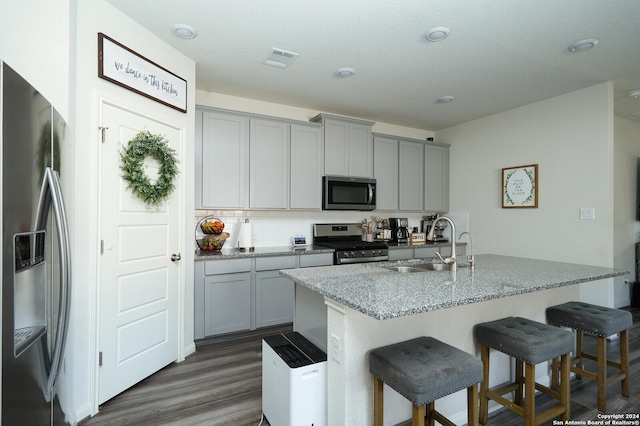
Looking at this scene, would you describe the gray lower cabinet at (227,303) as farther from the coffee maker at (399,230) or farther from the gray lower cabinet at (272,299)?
the coffee maker at (399,230)

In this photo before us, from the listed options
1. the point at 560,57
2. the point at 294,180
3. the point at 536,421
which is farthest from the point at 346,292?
the point at 560,57

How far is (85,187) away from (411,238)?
3.87m

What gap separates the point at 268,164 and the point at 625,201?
502cm

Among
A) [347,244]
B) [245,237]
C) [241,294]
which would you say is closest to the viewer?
[241,294]

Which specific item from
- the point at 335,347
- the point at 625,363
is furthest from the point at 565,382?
the point at 335,347

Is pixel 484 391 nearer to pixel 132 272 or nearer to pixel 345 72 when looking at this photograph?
pixel 132 272

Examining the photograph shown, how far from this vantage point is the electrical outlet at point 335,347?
1.57 meters

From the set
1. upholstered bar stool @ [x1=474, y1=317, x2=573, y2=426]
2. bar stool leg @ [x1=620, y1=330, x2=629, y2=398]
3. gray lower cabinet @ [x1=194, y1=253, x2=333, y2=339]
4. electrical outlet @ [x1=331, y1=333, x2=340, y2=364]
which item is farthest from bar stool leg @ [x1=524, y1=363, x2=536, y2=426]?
gray lower cabinet @ [x1=194, y1=253, x2=333, y2=339]

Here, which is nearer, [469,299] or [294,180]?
[469,299]

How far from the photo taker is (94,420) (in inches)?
79.0

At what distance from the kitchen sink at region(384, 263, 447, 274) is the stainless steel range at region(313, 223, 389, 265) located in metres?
1.54

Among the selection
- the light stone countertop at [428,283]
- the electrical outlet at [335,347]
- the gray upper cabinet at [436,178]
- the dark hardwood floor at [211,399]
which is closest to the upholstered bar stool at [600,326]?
the dark hardwood floor at [211,399]

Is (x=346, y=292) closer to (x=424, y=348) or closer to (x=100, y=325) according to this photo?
(x=424, y=348)

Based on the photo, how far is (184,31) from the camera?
8.05ft
